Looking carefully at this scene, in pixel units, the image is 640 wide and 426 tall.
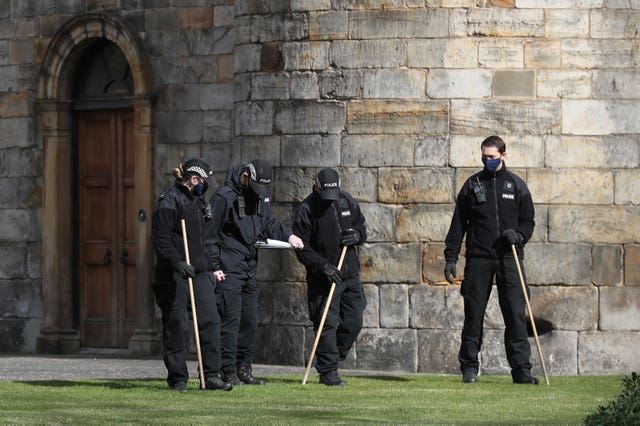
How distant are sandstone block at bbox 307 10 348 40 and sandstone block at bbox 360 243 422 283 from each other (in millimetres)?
2010

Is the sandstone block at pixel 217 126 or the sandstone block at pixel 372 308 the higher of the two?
the sandstone block at pixel 217 126

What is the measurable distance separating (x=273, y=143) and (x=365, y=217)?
1.23m

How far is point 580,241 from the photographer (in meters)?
18.1

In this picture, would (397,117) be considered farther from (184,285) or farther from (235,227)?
(184,285)

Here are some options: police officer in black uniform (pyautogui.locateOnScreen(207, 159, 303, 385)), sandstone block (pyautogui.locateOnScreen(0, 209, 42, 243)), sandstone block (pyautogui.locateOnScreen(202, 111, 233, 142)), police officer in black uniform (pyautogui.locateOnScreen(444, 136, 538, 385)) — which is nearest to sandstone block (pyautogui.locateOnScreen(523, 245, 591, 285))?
police officer in black uniform (pyautogui.locateOnScreen(444, 136, 538, 385))

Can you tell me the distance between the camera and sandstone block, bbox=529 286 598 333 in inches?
711

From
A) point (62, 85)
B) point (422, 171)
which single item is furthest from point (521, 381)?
point (62, 85)

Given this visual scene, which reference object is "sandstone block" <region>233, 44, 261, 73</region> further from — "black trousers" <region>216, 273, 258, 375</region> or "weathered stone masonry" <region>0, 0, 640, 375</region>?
"black trousers" <region>216, 273, 258, 375</region>

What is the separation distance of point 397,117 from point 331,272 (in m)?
2.74

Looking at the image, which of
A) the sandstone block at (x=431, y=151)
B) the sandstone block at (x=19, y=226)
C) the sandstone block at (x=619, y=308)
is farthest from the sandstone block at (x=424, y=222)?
the sandstone block at (x=19, y=226)

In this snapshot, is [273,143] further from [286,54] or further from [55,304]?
[55,304]

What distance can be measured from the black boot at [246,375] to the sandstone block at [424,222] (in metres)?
2.71

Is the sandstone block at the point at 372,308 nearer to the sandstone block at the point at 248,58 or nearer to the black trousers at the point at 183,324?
the sandstone block at the point at 248,58

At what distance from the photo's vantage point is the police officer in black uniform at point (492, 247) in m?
16.3
